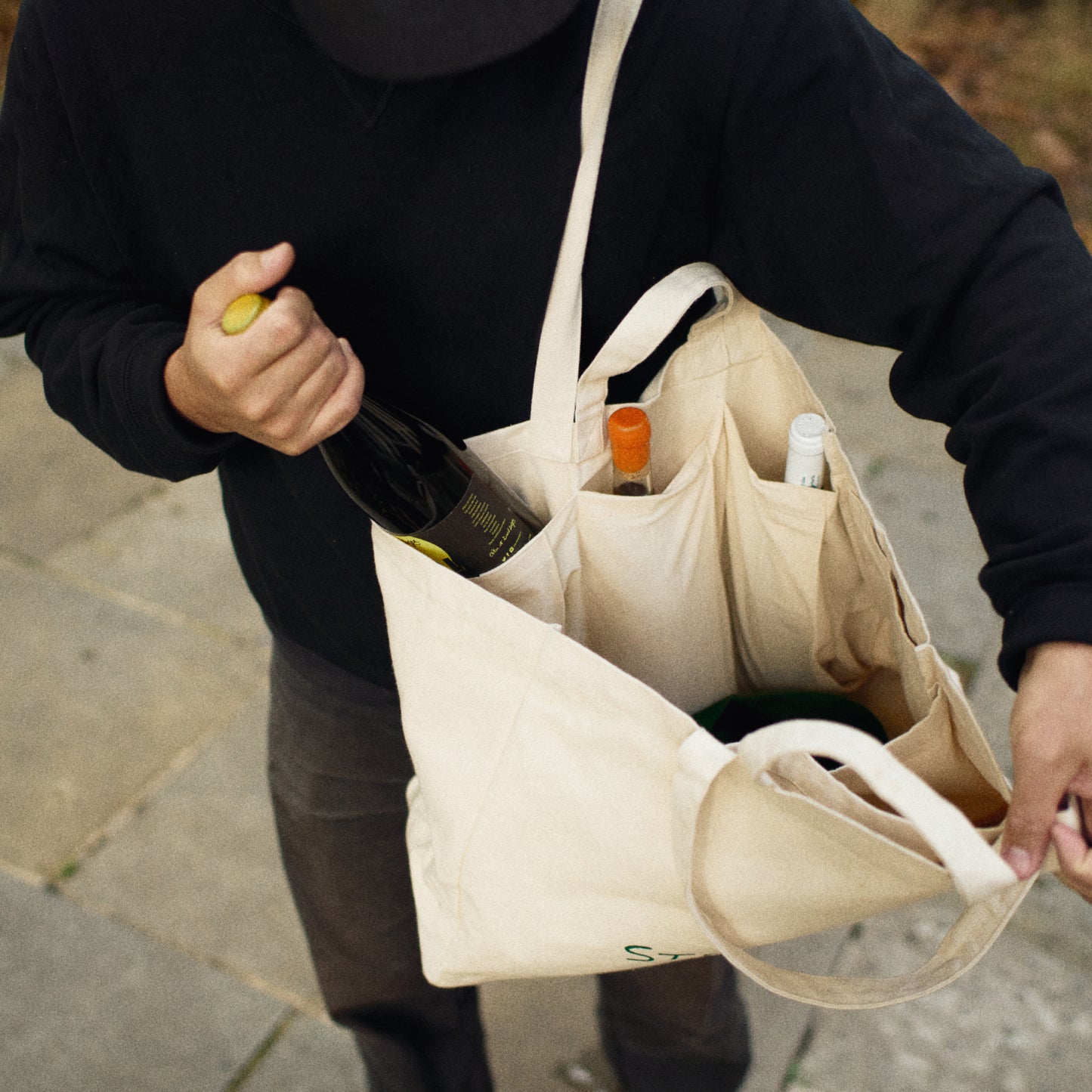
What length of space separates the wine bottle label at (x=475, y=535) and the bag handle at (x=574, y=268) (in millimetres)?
69

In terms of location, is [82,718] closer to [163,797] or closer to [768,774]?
[163,797]

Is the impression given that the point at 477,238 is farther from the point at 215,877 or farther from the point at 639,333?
the point at 215,877

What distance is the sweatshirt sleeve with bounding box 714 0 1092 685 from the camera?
80cm

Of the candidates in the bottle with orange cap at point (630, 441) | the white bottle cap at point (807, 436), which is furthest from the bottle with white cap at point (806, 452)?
the bottle with orange cap at point (630, 441)

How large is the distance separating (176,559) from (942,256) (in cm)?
240

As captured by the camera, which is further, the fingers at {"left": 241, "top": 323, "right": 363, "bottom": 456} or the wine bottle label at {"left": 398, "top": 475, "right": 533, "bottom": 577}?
the wine bottle label at {"left": 398, "top": 475, "right": 533, "bottom": 577}

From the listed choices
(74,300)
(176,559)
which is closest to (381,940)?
(74,300)

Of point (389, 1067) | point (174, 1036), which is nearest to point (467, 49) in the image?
point (389, 1067)

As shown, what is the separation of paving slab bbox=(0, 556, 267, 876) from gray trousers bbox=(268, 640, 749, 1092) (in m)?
1.02

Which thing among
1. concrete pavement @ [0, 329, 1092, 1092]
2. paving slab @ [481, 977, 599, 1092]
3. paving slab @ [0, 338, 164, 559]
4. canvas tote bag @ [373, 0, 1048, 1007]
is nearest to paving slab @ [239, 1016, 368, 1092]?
concrete pavement @ [0, 329, 1092, 1092]

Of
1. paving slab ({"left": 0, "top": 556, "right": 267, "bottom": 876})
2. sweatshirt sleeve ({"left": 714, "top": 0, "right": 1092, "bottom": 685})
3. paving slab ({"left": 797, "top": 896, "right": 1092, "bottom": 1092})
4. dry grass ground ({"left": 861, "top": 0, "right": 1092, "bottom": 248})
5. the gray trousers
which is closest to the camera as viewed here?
sweatshirt sleeve ({"left": 714, "top": 0, "right": 1092, "bottom": 685})

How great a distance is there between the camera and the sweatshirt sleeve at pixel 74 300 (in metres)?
1.00

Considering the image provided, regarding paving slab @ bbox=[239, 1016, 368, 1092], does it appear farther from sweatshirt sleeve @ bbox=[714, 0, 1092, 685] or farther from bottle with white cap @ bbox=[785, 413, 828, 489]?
sweatshirt sleeve @ bbox=[714, 0, 1092, 685]

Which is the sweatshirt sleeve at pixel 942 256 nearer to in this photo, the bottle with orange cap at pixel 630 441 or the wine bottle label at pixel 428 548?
the bottle with orange cap at pixel 630 441
